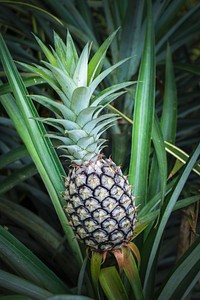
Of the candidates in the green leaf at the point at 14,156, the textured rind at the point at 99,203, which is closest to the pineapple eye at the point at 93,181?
the textured rind at the point at 99,203

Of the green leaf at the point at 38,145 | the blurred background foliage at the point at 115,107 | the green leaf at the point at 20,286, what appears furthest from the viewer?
the blurred background foliage at the point at 115,107

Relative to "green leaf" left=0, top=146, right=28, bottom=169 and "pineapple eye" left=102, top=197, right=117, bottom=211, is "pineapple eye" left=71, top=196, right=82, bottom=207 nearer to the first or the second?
"pineapple eye" left=102, top=197, right=117, bottom=211

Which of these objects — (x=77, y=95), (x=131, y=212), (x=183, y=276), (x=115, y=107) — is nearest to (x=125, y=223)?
(x=131, y=212)

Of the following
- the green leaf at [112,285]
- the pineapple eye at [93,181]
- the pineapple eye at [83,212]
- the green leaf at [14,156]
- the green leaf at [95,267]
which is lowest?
the green leaf at [112,285]

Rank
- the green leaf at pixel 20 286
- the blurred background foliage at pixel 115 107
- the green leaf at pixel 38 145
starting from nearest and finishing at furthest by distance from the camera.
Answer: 1. the green leaf at pixel 20 286
2. the green leaf at pixel 38 145
3. the blurred background foliage at pixel 115 107

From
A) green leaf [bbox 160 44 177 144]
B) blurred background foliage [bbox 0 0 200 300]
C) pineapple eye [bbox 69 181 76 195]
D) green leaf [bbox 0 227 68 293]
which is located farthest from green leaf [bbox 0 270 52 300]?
green leaf [bbox 160 44 177 144]

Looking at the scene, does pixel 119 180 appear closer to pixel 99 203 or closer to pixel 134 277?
pixel 99 203

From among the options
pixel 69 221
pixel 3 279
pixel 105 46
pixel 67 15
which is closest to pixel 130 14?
pixel 67 15

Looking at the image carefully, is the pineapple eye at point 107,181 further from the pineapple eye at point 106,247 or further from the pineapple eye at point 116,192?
the pineapple eye at point 106,247
